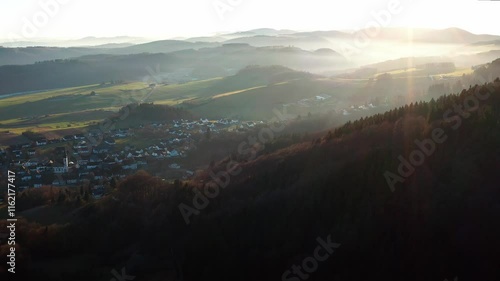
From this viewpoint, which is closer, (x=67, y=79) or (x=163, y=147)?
(x=163, y=147)

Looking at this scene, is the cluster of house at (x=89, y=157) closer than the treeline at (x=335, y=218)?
No

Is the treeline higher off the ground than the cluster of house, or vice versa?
the treeline

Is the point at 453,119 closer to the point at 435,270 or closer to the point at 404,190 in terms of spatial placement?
the point at 404,190

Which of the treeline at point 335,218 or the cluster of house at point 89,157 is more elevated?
the treeline at point 335,218

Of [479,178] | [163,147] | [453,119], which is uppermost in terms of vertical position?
[453,119]

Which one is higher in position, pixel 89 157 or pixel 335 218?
pixel 335 218

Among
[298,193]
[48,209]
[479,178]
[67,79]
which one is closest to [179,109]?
[48,209]

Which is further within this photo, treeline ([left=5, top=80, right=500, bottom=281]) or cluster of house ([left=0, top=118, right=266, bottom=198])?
cluster of house ([left=0, top=118, right=266, bottom=198])

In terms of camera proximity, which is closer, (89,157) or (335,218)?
(335,218)
